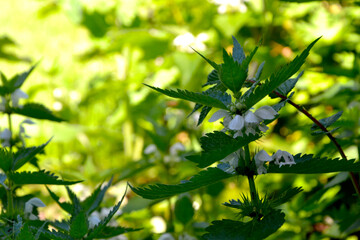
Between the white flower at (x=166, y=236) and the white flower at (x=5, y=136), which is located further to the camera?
the white flower at (x=166, y=236)

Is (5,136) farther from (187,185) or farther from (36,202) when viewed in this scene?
(187,185)

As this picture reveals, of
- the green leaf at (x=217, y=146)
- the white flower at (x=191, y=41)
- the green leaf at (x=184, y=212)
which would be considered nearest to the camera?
the green leaf at (x=217, y=146)

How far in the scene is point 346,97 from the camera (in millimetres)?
1231

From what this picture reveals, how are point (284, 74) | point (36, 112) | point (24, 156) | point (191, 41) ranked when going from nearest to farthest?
point (284, 74)
point (24, 156)
point (36, 112)
point (191, 41)

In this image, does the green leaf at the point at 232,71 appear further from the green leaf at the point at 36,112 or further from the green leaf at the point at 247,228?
the green leaf at the point at 36,112

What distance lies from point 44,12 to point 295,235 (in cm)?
161

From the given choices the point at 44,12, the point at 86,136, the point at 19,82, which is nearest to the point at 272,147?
the point at 86,136

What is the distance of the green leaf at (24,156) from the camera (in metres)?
0.76

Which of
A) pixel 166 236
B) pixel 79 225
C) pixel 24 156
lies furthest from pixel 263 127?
pixel 166 236

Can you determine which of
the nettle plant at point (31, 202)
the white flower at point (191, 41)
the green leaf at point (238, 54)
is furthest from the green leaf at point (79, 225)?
the white flower at point (191, 41)

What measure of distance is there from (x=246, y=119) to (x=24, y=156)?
1.31 ft

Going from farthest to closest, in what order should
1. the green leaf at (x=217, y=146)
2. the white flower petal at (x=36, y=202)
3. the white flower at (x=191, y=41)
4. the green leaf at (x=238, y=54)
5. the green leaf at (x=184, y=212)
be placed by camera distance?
the white flower at (x=191, y=41) → the green leaf at (x=184, y=212) → the white flower petal at (x=36, y=202) → the green leaf at (x=238, y=54) → the green leaf at (x=217, y=146)

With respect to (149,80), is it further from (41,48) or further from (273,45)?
(41,48)

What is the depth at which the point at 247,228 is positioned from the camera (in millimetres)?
630
